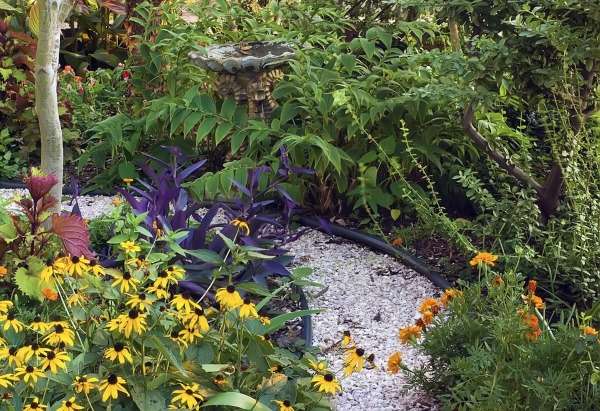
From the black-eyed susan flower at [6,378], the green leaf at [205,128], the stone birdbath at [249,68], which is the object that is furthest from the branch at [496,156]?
the black-eyed susan flower at [6,378]

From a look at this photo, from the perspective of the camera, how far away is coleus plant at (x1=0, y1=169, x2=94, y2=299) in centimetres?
275

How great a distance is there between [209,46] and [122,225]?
1741mm

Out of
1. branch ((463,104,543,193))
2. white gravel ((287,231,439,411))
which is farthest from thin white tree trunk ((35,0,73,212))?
branch ((463,104,543,193))

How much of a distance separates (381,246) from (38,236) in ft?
5.02

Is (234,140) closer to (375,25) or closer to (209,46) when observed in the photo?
(209,46)

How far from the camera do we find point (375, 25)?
16.0 ft

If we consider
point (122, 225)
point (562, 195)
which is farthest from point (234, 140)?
point (562, 195)

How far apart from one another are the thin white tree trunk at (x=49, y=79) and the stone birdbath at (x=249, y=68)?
1307mm

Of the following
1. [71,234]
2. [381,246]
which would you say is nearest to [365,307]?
[381,246]

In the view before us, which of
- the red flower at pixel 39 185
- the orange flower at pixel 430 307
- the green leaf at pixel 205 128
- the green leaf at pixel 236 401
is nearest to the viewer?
the green leaf at pixel 236 401

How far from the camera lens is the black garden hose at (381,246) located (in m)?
3.53

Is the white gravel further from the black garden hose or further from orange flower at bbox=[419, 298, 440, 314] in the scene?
orange flower at bbox=[419, 298, 440, 314]

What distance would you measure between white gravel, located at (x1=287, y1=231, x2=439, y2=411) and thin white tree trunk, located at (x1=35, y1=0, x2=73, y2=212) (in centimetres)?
107

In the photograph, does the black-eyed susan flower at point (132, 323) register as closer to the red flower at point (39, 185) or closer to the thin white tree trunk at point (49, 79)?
the red flower at point (39, 185)
